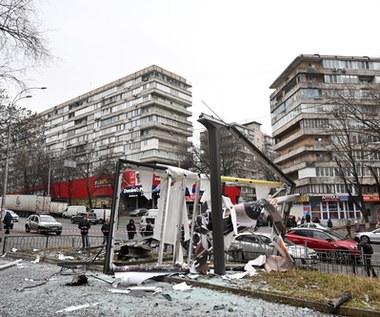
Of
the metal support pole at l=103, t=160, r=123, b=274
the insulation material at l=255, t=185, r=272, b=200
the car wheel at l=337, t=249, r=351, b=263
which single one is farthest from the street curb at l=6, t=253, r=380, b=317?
the car wheel at l=337, t=249, r=351, b=263

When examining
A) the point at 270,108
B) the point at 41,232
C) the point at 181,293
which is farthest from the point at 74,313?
the point at 270,108

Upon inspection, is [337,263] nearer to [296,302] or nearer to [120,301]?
[296,302]

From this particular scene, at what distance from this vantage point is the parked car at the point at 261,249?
38.0ft

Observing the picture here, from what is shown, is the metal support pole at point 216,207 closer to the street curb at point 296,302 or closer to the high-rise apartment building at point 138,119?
the street curb at point 296,302

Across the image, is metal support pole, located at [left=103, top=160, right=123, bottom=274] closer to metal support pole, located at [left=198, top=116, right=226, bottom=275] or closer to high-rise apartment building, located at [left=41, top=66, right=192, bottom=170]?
metal support pole, located at [left=198, top=116, right=226, bottom=275]

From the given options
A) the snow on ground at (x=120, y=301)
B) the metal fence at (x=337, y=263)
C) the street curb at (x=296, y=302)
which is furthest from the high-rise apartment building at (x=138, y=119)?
the street curb at (x=296, y=302)

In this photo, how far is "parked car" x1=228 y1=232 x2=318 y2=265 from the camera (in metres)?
11.6

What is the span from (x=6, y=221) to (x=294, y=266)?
24.7 m

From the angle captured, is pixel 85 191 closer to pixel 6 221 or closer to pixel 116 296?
pixel 6 221

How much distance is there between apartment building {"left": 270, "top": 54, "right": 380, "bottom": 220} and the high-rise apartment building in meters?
18.4

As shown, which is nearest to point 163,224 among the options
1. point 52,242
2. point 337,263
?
point 337,263

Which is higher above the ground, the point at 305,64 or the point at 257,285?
the point at 305,64

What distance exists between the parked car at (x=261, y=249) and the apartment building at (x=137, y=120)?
46.3 meters

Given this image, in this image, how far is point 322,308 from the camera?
6.57 metres
